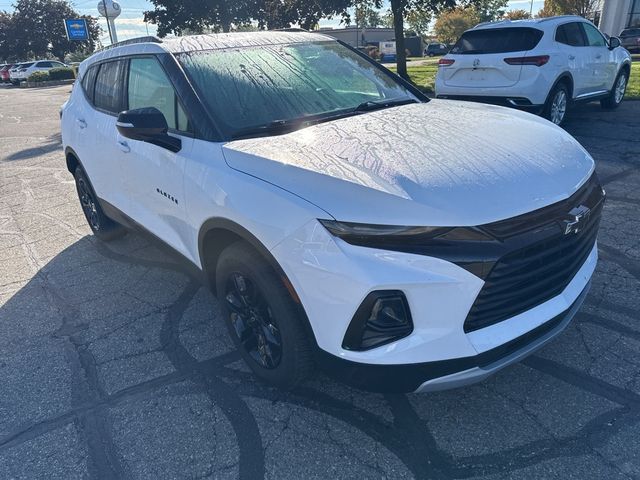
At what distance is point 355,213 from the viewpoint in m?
1.98

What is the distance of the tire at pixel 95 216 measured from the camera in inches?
182

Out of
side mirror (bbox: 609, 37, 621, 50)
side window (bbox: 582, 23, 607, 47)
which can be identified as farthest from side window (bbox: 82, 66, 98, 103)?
side mirror (bbox: 609, 37, 621, 50)

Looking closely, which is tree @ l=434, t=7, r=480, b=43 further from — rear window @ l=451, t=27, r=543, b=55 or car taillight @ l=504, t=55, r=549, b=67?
car taillight @ l=504, t=55, r=549, b=67

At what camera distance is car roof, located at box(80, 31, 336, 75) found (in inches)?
126

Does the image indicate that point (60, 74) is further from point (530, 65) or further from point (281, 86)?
point (281, 86)

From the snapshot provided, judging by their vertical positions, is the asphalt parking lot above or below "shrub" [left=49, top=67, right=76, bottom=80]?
below

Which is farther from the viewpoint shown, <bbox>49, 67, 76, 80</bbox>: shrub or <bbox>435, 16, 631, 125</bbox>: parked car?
<bbox>49, 67, 76, 80</bbox>: shrub

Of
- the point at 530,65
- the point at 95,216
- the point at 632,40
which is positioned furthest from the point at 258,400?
the point at 632,40

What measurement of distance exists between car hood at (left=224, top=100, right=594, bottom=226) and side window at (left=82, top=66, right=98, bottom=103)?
255 centimetres

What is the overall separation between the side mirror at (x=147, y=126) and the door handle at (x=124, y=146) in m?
0.61

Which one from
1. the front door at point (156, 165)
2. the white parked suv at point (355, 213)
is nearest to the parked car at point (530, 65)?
the white parked suv at point (355, 213)

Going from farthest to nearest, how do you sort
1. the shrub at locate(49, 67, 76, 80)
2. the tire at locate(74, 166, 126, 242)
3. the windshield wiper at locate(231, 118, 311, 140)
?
1. the shrub at locate(49, 67, 76, 80)
2. the tire at locate(74, 166, 126, 242)
3. the windshield wiper at locate(231, 118, 311, 140)

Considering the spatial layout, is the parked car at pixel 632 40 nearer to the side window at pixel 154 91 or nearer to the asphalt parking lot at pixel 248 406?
the asphalt parking lot at pixel 248 406

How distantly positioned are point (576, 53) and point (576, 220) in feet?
22.9
